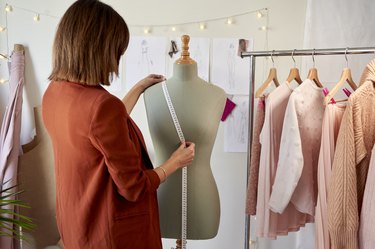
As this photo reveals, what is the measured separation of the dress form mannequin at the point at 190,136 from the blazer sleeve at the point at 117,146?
29cm

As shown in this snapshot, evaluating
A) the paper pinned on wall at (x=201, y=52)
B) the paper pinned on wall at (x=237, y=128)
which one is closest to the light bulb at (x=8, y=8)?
the paper pinned on wall at (x=201, y=52)

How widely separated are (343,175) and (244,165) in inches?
40.2

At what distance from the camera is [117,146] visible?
92 centimetres

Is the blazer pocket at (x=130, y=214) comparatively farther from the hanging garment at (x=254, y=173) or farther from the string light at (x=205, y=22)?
the string light at (x=205, y=22)

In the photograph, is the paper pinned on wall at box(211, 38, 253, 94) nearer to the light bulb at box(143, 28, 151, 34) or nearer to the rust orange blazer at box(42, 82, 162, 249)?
the light bulb at box(143, 28, 151, 34)

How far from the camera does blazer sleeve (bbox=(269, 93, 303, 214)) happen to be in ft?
4.30

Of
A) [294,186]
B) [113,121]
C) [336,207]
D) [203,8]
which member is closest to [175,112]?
[113,121]

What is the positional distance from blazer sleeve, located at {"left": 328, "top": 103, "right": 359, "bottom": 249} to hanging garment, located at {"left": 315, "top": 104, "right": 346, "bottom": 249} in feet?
0.24

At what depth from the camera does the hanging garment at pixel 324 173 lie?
125cm

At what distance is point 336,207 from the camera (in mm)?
1159

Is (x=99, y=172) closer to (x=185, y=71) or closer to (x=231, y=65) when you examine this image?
(x=185, y=71)

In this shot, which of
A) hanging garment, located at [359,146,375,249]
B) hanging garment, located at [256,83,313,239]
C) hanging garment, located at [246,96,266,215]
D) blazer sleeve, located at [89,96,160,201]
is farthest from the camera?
hanging garment, located at [246,96,266,215]

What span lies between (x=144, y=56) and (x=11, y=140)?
963 millimetres

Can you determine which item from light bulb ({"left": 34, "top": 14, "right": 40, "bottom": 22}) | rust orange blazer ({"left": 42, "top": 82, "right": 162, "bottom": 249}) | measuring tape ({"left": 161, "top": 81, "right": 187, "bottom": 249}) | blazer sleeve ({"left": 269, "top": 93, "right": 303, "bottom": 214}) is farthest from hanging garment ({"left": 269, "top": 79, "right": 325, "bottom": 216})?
light bulb ({"left": 34, "top": 14, "right": 40, "bottom": 22})
